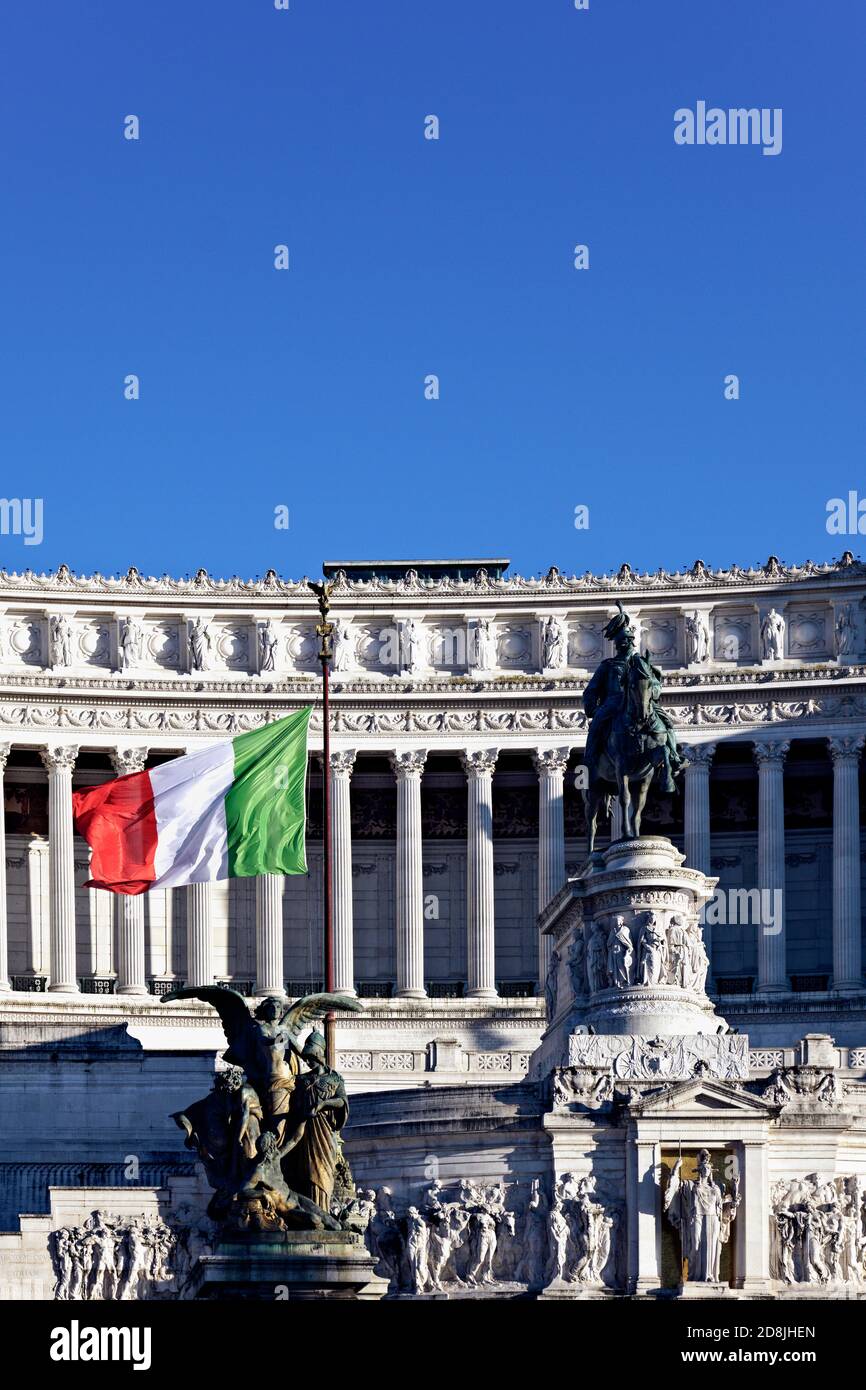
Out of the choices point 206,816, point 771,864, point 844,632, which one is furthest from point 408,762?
point 206,816

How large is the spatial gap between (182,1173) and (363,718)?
1123 inches

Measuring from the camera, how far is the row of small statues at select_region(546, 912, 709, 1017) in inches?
2800

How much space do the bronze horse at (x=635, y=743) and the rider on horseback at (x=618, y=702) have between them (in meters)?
0.07

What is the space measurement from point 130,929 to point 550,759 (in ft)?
43.1

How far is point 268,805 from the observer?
271 feet

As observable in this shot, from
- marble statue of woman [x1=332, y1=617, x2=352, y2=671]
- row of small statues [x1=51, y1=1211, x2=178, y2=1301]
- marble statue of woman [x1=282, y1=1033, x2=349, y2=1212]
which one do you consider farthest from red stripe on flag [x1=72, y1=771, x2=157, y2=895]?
marble statue of woman [x1=282, y1=1033, x2=349, y2=1212]

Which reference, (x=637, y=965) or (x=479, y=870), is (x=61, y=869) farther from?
(x=637, y=965)

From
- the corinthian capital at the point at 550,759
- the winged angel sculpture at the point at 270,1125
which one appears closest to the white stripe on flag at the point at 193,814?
the corinthian capital at the point at 550,759

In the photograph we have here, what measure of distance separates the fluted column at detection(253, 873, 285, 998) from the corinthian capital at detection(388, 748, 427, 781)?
15.5ft

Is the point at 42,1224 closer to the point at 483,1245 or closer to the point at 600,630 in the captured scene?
the point at 483,1245

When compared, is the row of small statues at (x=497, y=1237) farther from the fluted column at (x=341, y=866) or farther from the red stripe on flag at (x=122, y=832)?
the fluted column at (x=341, y=866)

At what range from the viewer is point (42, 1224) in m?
67.4

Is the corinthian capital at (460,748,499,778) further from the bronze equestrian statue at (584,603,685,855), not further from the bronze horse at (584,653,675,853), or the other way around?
the bronze horse at (584,653,675,853)
